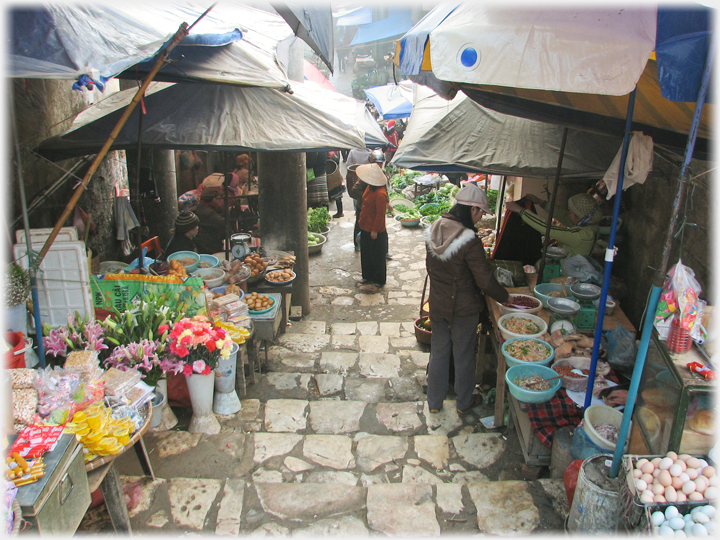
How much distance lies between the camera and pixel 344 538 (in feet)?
10.7

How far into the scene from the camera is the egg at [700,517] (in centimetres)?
242

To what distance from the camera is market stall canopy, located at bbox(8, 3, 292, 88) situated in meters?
2.61

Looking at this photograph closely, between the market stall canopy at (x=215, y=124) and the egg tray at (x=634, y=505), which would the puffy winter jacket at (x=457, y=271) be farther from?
the egg tray at (x=634, y=505)

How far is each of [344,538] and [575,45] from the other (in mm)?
3188

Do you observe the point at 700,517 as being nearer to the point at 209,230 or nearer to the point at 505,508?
the point at 505,508

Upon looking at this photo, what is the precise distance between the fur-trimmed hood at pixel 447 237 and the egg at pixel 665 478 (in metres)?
2.36

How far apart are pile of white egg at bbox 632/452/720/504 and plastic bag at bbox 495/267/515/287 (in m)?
3.08

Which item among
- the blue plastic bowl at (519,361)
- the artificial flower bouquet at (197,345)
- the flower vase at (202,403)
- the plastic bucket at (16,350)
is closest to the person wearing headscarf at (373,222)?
the blue plastic bowl at (519,361)

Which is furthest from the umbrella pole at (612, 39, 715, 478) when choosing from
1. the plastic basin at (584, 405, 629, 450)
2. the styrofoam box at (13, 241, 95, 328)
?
the styrofoam box at (13, 241, 95, 328)

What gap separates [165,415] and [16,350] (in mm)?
1381

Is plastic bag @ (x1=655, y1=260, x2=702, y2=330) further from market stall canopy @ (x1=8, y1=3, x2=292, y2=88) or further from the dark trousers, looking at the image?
the dark trousers

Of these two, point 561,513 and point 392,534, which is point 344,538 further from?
point 561,513

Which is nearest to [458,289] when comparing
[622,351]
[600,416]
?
[622,351]

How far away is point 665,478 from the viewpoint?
2590 mm
